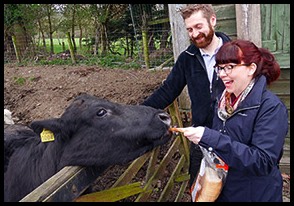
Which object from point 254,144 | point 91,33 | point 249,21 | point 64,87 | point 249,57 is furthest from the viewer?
point 91,33

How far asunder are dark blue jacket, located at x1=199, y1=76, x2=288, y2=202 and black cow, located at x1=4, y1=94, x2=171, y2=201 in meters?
0.44

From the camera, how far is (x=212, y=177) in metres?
2.25

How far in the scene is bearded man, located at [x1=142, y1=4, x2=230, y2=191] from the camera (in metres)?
2.84

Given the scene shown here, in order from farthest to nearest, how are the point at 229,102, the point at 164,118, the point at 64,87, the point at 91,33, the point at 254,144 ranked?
the point at 91,33
the point at 64,87
the point at 164,118
the point at 229,102
the point at 254,144

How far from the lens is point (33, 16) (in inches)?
512

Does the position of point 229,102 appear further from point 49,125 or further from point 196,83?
point 49,125

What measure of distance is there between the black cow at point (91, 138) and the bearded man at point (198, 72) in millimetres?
703

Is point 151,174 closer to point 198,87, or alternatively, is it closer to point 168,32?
point 198,87

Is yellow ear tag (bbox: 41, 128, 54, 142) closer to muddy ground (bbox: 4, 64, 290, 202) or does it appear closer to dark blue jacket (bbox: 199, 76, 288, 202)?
dark blue jacket (bbox: 199, 76, 288, 202)

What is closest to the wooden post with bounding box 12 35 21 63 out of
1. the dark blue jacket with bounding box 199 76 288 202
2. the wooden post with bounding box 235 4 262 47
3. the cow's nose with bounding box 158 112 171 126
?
the wooden post with bounding box 235 4 262 47

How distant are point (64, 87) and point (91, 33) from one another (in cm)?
447

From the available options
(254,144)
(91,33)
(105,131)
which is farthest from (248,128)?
(91,33)
